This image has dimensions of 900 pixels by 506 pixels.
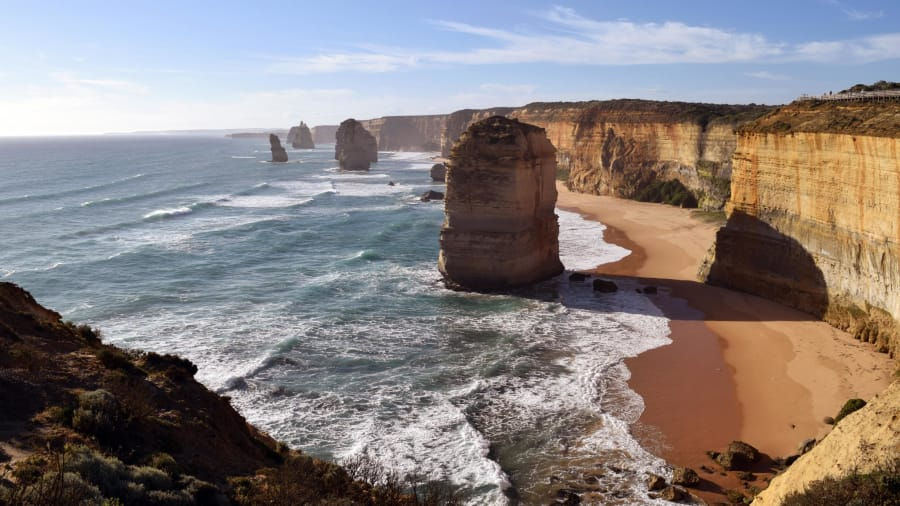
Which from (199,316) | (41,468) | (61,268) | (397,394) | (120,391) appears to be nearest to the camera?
(41,468)

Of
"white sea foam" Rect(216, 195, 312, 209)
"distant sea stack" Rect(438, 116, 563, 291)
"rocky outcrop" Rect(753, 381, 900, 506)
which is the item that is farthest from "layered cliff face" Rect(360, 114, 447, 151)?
"rocky outcrop" Rect(753, 381, 900, 506)

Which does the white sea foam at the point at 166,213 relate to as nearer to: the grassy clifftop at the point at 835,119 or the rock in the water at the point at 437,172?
the rock in the water at the point at 437,172

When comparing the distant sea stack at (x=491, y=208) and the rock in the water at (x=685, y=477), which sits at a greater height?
the distant sea stack at (x=491, y=208)

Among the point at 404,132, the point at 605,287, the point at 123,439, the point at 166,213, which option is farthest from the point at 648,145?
the point at 404,132

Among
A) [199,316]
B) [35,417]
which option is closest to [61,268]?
[199,316]

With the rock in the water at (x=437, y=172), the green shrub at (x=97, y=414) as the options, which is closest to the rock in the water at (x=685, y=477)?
the green shrub at (x=97, y=414)

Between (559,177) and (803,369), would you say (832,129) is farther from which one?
(559,177)
